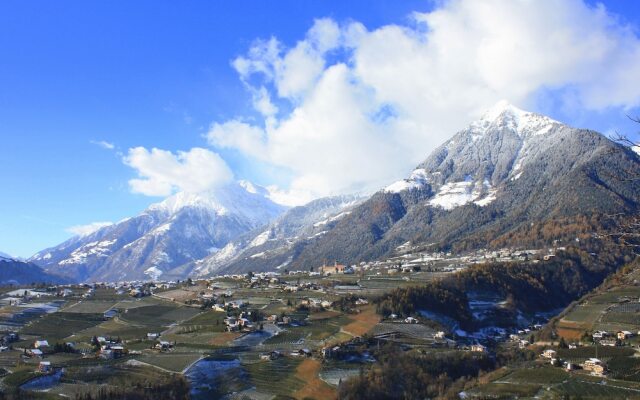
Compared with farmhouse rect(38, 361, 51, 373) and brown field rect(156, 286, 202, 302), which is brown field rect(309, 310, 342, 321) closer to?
brown field rect(156, 286, 202, 302)

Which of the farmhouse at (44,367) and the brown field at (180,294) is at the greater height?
the brown field at (180,294)

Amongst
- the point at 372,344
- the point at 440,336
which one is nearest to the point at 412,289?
the point at 440,336

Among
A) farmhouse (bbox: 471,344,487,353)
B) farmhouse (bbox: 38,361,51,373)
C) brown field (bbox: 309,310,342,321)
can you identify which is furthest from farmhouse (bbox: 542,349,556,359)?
farmhouse (bbox: 38,361,51,373)

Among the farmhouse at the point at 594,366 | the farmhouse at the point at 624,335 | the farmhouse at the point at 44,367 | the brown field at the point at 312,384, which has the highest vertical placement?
the farmhouse at the point at 624,335

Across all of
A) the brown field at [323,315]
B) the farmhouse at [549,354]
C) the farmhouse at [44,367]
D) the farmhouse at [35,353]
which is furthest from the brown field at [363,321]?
the farmhouse at [35,353]

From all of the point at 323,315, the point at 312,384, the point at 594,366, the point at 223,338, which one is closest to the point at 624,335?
the point at 594,366

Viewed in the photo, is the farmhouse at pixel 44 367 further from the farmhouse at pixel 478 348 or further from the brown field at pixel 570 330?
the brown field at pixel 570 330

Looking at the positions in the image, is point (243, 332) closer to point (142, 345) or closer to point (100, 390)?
point (142, 345)
